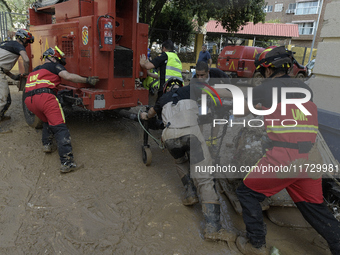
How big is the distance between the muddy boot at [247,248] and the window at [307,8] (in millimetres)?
37377

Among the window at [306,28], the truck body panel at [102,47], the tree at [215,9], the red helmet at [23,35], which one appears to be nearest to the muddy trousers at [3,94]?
the red helmet at [23,35]

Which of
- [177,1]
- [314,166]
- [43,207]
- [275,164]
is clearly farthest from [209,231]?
[177,1]

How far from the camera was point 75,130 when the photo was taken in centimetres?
531

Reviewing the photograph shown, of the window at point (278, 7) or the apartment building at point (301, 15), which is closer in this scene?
the apartment building at point (301, 15)

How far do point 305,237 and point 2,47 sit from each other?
589 cm

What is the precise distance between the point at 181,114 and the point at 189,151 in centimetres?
44

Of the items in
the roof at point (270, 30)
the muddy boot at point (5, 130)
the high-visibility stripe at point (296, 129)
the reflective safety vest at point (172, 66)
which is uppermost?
the roof at point (270, 30)

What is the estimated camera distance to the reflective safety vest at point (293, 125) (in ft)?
7.59

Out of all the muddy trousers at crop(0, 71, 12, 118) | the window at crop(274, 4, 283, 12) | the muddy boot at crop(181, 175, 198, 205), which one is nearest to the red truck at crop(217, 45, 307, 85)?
the muddy trousers at crop(0, 71, 12, 118)

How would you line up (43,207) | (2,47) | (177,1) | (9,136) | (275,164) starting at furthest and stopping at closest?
(177,1) < (2,47) < (9,136) < (43,207) < (275,164)

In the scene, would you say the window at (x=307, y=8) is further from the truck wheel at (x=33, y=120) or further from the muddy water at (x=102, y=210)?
the truck wheel at (x=33, y=120)

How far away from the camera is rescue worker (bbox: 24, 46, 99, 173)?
3.85m

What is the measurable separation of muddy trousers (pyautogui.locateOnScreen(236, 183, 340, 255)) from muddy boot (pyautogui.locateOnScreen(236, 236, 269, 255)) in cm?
4

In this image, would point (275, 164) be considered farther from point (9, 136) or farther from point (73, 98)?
point (9, 136)
